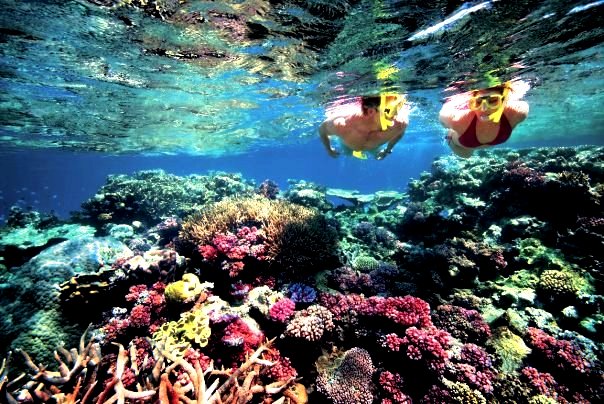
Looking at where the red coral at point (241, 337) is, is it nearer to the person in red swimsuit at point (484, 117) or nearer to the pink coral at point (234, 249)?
A: the pink coral at point (234, 249)

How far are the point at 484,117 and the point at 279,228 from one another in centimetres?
521

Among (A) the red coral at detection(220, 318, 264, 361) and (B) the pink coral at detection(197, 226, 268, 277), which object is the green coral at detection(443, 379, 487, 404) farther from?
(B) the pink coral at detection(197, 226, 268, 277)

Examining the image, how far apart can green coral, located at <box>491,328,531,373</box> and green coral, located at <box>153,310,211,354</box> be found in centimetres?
540

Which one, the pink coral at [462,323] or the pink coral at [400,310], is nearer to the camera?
the pink coral at [400,310]

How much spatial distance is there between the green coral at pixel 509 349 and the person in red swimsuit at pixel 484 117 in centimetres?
380

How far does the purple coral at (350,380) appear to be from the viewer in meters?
4.88

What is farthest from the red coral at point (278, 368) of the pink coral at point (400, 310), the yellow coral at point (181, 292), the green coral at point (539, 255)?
the green coral at point (539, 255)

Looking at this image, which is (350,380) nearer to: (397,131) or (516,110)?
(397,131)

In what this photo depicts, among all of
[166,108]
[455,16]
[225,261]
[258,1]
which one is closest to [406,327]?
[225,261]

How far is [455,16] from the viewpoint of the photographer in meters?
6.90

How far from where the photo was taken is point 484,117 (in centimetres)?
491

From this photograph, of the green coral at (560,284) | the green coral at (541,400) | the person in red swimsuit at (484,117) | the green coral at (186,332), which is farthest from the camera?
the green coral at (560,284)

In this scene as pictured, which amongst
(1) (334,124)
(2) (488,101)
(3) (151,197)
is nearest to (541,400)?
(2) (488,101)

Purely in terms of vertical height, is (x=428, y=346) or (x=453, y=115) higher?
(x=453, y=115)
